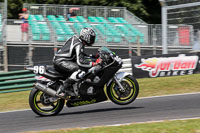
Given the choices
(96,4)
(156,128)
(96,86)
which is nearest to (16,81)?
(96,86)

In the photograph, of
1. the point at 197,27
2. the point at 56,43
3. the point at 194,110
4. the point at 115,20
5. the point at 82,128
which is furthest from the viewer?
the point at 115,20

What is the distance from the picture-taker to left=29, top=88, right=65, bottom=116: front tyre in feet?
25.7

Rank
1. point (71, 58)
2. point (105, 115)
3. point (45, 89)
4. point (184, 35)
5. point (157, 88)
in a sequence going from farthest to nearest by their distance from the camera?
point (184, 35)
point (157, 88)
point (71, 58)
point (45, 89)
point (105, 115)

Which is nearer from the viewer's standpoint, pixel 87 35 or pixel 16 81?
pixel 87 35

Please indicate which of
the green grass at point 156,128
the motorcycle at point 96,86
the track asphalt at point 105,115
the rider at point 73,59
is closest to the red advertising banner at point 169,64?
the track asphalt at point 105,115

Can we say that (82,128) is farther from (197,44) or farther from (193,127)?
(197,44)

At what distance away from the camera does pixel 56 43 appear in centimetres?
1620

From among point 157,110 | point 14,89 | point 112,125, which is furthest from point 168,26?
point 112,125

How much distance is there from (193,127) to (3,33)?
449 inches

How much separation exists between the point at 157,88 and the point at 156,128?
18.5 feet

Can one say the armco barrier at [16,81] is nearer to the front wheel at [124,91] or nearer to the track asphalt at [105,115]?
the track asphalt at [105,115]

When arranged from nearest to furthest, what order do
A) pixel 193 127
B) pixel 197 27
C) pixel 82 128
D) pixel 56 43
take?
1. pixel 193 127
2. pixel 82 128
3. pixel 197 27
4. pixel 56 43

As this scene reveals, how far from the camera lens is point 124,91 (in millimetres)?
7758

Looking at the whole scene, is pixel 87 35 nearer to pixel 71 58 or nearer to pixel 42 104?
pixel 71 58
